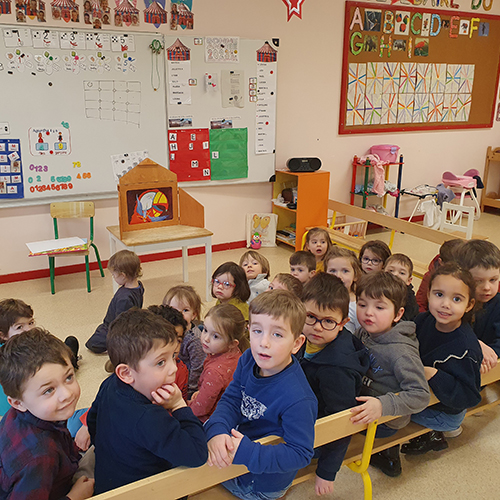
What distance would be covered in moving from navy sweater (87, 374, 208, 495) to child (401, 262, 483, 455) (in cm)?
94

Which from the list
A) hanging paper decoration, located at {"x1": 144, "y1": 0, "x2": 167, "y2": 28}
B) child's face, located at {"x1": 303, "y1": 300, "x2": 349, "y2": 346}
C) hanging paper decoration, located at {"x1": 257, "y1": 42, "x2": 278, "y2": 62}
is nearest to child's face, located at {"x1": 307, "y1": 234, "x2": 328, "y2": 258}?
child's face, located at {"x1": 303, "y1": 300, "x2": 349, "y2": 346}

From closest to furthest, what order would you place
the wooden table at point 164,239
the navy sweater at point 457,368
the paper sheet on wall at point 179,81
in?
the navy sweater at point 457,368 → the wooden table at point 164,239 → the paper sheet on wall at point 179,81

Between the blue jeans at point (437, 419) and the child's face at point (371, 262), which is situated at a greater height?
the child's face at point (371, 262)

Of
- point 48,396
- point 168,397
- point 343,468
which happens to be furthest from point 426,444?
point 48,396

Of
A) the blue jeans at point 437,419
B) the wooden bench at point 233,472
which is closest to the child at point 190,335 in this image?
the wooden bench at point 233,472

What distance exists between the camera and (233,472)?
4.52ft

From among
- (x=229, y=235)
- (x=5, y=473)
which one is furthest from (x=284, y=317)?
(x=229, y=235)

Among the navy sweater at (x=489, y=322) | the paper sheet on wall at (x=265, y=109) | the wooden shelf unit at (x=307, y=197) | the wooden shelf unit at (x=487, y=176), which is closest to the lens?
the navy sweater at (x=489, y=322)

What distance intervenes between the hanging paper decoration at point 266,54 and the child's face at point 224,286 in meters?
3.07

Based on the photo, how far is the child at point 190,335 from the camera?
2141 mm

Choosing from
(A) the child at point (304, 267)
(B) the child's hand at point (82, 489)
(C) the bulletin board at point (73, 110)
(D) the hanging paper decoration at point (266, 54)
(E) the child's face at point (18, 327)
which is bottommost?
(B) the child's hand at point (82, 489)

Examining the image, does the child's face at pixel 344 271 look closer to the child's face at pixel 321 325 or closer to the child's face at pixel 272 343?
the child's face at pixel 321 325

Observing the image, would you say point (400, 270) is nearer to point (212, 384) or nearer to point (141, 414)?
point (212, 384)

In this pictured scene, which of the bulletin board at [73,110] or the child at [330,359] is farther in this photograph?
the bulletin board at [73,110]
